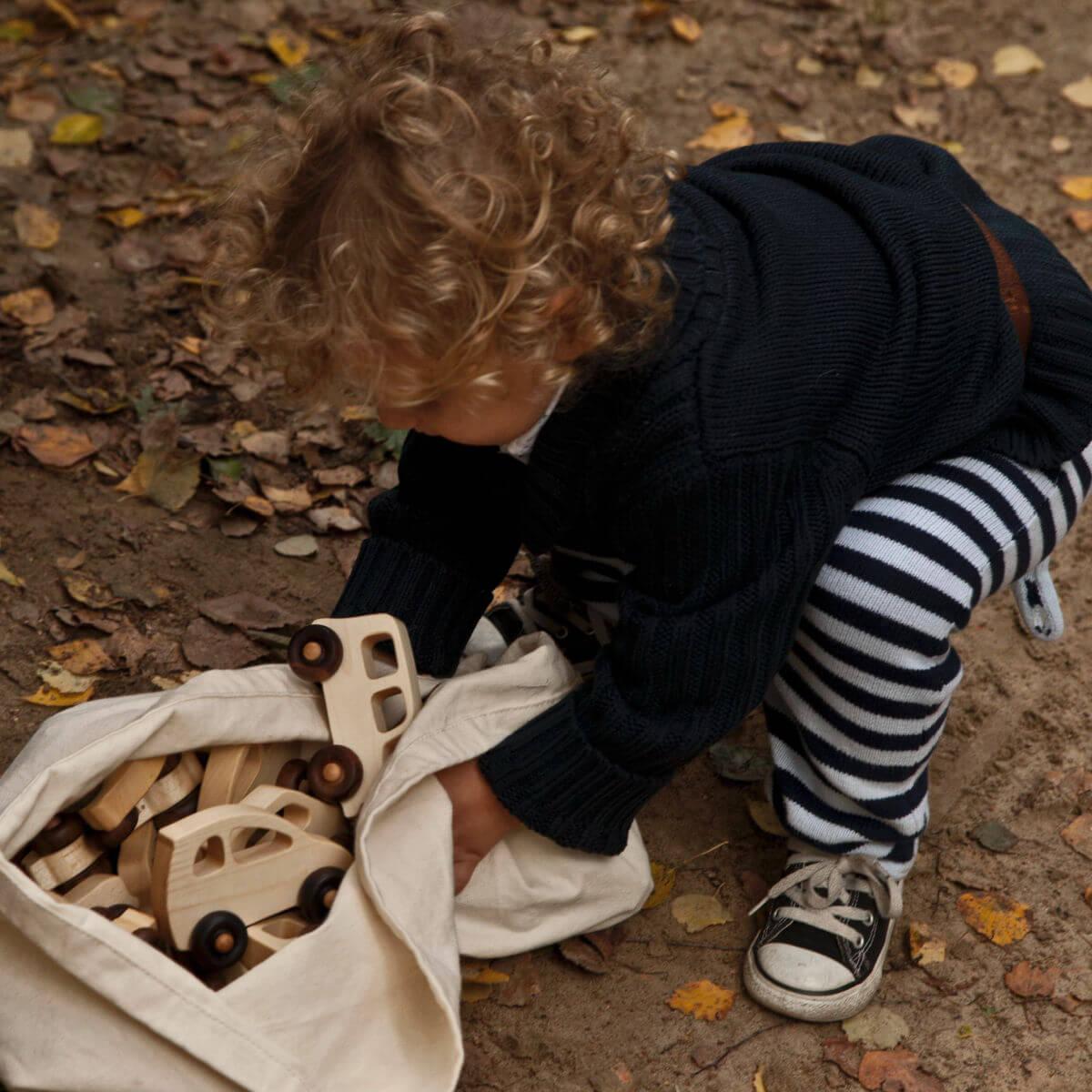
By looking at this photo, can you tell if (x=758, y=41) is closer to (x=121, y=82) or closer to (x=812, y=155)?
(x=121, y=82)

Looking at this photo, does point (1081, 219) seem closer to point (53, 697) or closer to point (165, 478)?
point (165, 478)

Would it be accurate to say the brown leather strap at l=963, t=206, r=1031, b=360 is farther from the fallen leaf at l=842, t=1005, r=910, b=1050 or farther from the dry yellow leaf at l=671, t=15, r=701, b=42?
the dry yellow leaf at l=671, t=15, r=701, b=42

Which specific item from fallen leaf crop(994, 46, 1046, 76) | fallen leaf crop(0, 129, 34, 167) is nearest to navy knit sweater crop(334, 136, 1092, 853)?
fallen leaf crop(0, 129, 34, 167)

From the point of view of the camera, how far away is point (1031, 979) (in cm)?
174

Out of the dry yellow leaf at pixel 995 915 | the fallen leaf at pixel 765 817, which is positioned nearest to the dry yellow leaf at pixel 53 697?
the fallen leaf at pixel 765 817

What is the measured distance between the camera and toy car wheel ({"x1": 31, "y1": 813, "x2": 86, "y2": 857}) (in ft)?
4.78

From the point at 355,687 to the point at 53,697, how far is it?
0.56 metres

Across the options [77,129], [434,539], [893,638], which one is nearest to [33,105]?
[77,129]

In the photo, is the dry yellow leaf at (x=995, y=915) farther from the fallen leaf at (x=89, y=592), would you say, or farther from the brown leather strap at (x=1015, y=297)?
the fallen leaf at (x=89, y=592)

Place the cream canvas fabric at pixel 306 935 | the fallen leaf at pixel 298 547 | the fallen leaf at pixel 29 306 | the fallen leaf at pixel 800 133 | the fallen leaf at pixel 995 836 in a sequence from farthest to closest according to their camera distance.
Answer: the fallen leaf at pixel 800 133 < the fallen leaf at pixel 29 306 < the fallen leaf at pixel 298 547 < the fallen leaf at pixel 995 836 < the cream canvas fabric at pixel 306 935

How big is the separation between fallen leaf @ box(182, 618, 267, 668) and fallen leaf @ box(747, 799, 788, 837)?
2.45 feet

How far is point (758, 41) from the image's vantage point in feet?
11.3

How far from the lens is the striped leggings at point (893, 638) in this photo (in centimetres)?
155

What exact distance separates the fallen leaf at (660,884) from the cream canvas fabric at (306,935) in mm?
142
